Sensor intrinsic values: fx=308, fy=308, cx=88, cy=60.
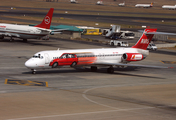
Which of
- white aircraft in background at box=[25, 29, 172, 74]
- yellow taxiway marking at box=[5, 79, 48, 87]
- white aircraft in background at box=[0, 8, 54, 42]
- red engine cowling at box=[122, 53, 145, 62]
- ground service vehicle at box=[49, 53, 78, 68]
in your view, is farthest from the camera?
white aircraft in background at box=[0, 8, 54, 42]

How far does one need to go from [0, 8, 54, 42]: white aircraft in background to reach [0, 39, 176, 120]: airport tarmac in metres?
33.2

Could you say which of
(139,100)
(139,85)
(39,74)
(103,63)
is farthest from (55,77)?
(139,100)

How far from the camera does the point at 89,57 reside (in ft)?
146

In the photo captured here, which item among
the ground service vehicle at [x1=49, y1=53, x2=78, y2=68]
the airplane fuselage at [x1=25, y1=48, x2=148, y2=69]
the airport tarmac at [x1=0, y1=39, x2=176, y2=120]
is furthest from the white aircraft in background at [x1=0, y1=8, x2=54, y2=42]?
the ground service vehicle at [x1=49, y1=53, x2=78, y2=68]

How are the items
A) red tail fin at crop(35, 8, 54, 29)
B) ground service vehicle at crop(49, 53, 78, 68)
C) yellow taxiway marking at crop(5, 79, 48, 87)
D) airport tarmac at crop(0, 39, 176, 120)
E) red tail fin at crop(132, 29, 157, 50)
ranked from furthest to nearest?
1. red tail fin at crop(35, 8, 54, 29)
2. red tail fin at crop(132, 29, 157, 50)
3. ground service vehicle at crop(49, 53, 78, 68)
4. yellow taxiway marking at crop(5, 79, 48, 87)
5. airport tarmac at crop(0, 39, 176, 120)

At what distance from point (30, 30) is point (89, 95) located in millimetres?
53789

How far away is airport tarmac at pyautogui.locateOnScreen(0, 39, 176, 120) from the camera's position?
2436cm

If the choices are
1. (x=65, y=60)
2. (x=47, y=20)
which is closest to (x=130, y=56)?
(x=65, y=60)

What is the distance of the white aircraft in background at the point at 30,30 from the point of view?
81.2 m

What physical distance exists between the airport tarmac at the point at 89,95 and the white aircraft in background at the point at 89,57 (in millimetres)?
1472

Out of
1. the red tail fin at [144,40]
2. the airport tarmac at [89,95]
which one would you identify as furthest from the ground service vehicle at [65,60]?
the red tail fin at [144,40]

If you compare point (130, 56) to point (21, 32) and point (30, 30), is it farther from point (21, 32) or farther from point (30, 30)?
point (21, 32)

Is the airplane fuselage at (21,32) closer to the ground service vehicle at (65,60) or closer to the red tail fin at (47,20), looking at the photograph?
the red tail fin at (47,20)

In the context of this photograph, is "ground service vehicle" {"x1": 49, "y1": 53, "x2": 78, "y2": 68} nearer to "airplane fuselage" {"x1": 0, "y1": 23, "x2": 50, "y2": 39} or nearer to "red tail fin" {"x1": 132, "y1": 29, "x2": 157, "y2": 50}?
"red tail fin" {"x1": 132, "y1": 29, "x2": 157, "y2": 50}
